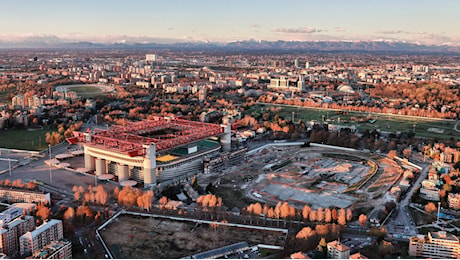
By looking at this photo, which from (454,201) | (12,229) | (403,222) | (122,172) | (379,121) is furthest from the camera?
(379,121)

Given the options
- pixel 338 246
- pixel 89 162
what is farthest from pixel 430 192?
pixel 89 162

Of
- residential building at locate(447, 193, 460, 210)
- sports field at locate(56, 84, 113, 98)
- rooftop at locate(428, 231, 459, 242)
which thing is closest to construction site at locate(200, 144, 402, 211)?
residential building at locate(447, 193, 460, 210)

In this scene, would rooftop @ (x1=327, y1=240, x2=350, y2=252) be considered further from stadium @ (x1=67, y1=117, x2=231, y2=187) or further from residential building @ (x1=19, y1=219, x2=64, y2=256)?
stadium @ (x1=67, y1=117, x2=231, y2=187)

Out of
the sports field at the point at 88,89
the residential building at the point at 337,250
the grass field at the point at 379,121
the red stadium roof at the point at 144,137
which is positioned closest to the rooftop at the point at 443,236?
the residential building at the point at 337,250

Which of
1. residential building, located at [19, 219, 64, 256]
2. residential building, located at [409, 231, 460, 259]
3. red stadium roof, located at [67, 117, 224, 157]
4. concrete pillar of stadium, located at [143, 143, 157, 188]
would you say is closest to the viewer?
residential building, located at [19, 219, 64, 256]

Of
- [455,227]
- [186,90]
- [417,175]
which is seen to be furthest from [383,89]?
[455,227]

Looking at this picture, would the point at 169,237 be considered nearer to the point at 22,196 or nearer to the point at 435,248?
the point at 22,196

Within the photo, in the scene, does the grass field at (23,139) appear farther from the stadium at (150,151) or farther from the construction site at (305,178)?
the construction site at (305,178)
